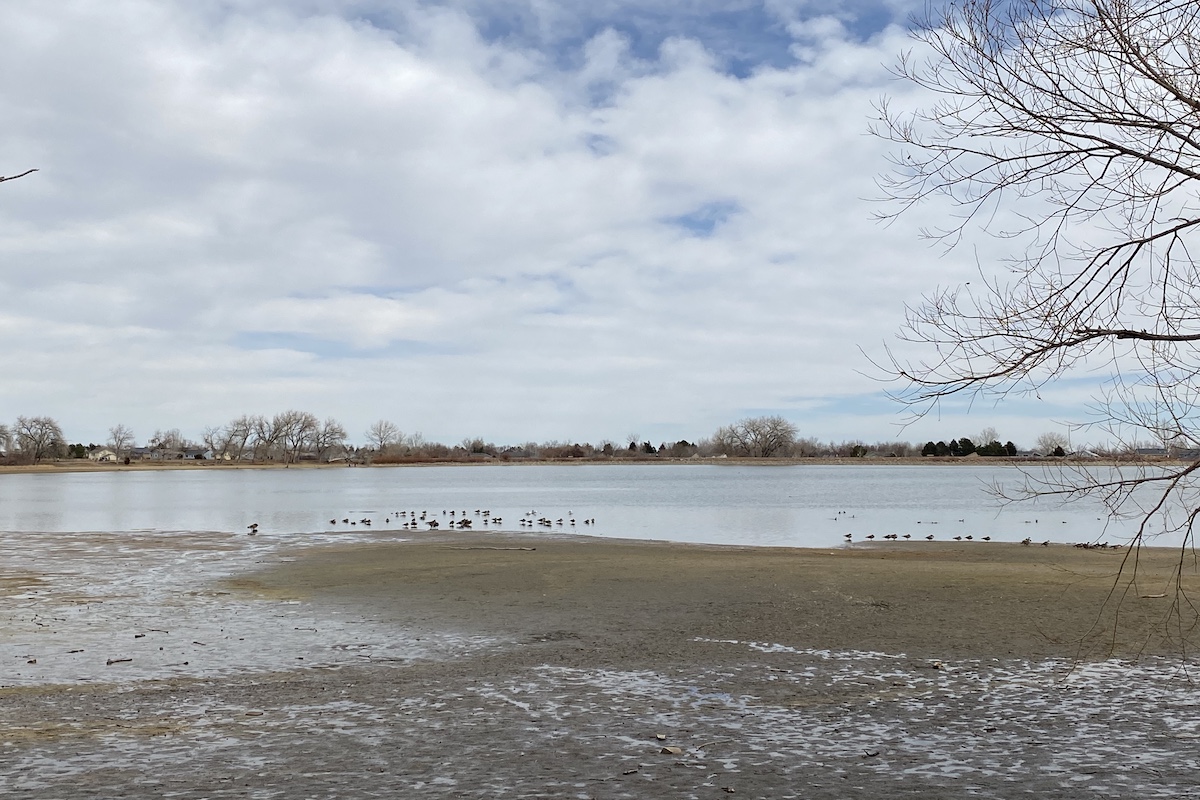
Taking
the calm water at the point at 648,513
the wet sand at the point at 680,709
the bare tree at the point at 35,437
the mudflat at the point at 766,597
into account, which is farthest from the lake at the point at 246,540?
the bare tree at the point at 35,437

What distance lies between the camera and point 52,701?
346 inches

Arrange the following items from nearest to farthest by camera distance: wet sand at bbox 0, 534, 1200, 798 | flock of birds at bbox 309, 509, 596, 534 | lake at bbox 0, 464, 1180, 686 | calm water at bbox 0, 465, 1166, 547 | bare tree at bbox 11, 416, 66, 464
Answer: wet sand at bbox 0, 534, 1200, 798 → lake at bbox 0, 464, 1180, 686 → calm water at bbox 0, 465, 1166, 547 → flock of birds at bbox 309, 509, 596, 534 → bare tree at bbox 11, 416, 66, 464

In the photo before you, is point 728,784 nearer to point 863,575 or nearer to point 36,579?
point 863,575

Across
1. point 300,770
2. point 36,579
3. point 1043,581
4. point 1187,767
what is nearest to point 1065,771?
point 1187,767

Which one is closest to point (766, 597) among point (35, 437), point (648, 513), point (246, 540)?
point (246, 540)

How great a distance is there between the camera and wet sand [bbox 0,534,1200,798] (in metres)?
6.62

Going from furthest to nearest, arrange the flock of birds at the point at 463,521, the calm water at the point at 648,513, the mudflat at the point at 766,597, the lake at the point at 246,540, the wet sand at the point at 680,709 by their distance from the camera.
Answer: the flock of birds at the point at 463,521, the calm water at the point at 648,513, the mudflat at the point at 766,597, the lake at the point at 246,540, the wet sand at the point at 680,709

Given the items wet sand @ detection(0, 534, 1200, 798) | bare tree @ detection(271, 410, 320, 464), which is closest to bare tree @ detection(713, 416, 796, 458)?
bare tree @ detection(271, 410, 320, 464)

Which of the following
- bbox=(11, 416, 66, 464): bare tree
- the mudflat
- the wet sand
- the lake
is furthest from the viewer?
bbox=(11, 416, 66, 464): bare tree

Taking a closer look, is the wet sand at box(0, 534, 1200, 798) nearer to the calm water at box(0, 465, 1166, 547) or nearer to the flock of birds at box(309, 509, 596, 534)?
the calm water at box(0, 465, 1166, 547)

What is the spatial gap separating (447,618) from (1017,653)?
295 inches

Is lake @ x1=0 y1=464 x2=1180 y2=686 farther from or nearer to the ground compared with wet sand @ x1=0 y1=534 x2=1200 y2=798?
nearer to the ground

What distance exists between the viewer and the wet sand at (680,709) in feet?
21.7

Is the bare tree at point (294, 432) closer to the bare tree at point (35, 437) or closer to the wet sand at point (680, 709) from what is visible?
the bare tree at point (35, 437)
